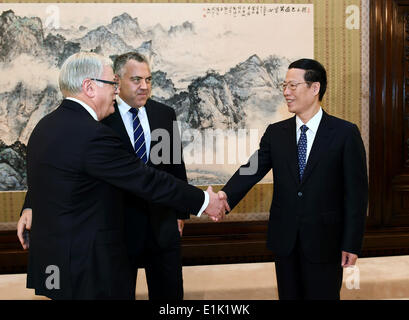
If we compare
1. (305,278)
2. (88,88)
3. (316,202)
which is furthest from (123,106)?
(305,278)

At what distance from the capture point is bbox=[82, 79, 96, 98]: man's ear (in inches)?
73.4

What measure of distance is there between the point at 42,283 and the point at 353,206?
146 centimetres

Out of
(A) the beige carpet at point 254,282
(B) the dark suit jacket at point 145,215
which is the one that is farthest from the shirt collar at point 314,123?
(A) the beige carpet at point 254,282

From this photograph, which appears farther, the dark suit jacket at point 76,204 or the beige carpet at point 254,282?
the beige carpet at point 254,282

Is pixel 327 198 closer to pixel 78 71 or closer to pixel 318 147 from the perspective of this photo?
pixel 318 147

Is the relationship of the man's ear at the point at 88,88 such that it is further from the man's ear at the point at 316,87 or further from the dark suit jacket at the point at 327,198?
the man's ear at the point at 316,87

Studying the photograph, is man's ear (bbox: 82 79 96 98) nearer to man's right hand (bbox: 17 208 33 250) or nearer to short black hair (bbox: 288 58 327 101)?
man's right hand (bbox: 17 208 33 250)

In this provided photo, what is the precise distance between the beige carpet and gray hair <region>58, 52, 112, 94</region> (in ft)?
6.76

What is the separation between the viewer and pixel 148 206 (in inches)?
91.6

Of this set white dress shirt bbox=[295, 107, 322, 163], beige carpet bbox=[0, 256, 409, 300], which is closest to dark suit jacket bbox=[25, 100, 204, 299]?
white dress shirt bbox=[295, 107, 322, 163]

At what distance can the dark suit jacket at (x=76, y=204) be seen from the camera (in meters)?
1.75

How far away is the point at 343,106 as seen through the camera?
4.51 metres

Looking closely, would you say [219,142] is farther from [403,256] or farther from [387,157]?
[403,256]

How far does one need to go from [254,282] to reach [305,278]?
1642 mm
